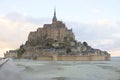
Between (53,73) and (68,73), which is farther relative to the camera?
(68,73)

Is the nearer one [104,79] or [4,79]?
[4,79]

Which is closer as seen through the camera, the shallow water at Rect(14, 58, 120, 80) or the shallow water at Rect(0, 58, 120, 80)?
the shallow water at Rect(0, 58, 120, 80)

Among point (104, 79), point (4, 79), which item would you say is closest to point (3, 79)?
point (4, 79)

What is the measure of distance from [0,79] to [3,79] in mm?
489

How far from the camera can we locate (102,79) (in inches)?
1299

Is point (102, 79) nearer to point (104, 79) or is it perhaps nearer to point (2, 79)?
point (104, 79)

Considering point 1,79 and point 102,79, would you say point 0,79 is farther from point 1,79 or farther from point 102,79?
point 102,79

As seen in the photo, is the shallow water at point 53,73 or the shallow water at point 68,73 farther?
the shallow water at point 68,73

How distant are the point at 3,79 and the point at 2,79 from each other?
0.49 feet

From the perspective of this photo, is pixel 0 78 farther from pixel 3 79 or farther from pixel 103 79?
pixel 103 79

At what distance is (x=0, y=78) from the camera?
1287 centimetres

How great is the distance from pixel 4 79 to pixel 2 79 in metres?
0.29

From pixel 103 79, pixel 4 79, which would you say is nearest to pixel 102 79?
pixel 103 79

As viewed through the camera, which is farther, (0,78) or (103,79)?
(103,79)
